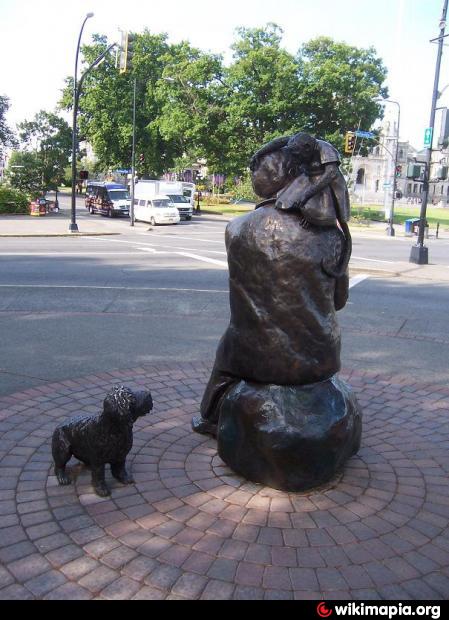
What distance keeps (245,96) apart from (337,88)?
6.90 meters

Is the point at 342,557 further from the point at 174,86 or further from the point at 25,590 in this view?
the point at 174,86

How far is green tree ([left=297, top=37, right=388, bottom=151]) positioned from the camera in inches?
1679

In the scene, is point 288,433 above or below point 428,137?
below

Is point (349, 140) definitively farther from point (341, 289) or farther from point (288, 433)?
point (288, 433)

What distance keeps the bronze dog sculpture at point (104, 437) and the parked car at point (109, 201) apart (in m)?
37.1

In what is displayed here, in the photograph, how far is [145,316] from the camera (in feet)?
32.0

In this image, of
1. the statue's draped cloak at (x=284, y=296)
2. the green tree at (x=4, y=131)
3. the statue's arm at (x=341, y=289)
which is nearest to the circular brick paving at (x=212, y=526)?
the statue's draped cloak at (x=284, y=296)

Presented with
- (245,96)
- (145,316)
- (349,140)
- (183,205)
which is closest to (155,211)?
(183,205)

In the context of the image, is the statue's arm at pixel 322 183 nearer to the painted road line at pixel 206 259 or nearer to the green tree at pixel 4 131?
the painted road line at pixel 206 259

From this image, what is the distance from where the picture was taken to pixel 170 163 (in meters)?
53.8

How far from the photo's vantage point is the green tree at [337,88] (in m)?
42.7

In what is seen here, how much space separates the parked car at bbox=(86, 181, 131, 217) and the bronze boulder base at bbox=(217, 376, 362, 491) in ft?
122

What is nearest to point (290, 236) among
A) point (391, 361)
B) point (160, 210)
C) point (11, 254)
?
point (391, 361)

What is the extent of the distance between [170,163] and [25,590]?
53194mm
